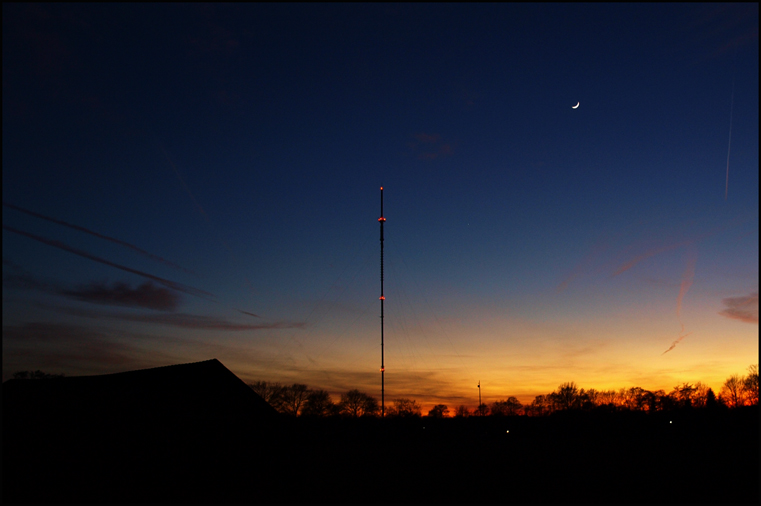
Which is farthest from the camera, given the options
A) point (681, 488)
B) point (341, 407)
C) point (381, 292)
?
point (341, 407)

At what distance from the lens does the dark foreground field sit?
60.1 ft

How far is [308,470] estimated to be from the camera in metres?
24.3

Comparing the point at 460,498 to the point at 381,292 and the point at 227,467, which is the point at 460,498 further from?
the point at 381,292

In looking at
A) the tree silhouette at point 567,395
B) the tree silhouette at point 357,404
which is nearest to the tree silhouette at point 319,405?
the tree silhouette at point 357,404

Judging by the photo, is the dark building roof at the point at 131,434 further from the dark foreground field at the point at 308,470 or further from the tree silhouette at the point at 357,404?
the tree silhouette at the point at 357,404

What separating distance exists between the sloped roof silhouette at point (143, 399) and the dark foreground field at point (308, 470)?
0.40m

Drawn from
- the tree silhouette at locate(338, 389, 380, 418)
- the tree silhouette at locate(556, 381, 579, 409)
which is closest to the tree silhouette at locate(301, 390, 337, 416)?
the tree silhouette at locate(338, 389, 380, 418)

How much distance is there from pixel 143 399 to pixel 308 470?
8940mm

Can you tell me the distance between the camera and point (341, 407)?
11544 cm

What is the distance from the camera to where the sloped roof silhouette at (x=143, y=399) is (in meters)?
20.2

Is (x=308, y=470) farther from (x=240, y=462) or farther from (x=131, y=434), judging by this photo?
(x=131, y=434)

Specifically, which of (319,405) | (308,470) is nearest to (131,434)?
(308,470)

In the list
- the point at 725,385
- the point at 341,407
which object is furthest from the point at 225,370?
the point at 725,385

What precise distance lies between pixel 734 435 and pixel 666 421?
27308mm
